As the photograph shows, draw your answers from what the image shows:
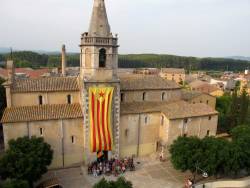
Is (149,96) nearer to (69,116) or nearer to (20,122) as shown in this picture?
(69,116)

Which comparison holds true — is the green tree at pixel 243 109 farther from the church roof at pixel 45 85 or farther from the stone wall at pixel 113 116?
the church roof at pixel 45 85

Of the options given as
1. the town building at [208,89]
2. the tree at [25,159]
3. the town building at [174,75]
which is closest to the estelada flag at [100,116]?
the tree at [25,159]

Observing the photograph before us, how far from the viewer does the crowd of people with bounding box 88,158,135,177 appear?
110ft

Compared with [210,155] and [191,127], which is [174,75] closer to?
[191,127]

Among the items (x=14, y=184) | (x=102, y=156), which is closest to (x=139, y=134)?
(x=102, y=156)

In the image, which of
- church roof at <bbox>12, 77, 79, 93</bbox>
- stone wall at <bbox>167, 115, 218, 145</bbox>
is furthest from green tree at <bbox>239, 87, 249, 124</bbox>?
church roof at <bbox>12, 77, 79, 93</bbox>

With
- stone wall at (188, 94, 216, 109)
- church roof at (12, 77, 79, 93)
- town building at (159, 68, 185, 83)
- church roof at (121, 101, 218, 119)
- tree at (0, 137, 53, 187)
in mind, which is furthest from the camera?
town building at (159, 68, 185, 83)

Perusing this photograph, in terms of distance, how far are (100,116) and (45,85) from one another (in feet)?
30.2

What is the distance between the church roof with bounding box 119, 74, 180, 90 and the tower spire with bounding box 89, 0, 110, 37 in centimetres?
983

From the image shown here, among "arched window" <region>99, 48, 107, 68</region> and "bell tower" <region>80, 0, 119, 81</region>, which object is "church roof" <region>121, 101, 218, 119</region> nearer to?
Result: "bell tower" <region>80, 0, 119, 81</region>

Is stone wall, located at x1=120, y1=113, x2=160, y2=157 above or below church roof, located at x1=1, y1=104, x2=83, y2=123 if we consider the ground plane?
below

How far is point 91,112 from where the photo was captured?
33750 mm

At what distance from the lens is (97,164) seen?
34375 mm

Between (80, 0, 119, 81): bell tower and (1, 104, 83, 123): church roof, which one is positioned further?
(80, 0, 119, 81): bell tower
